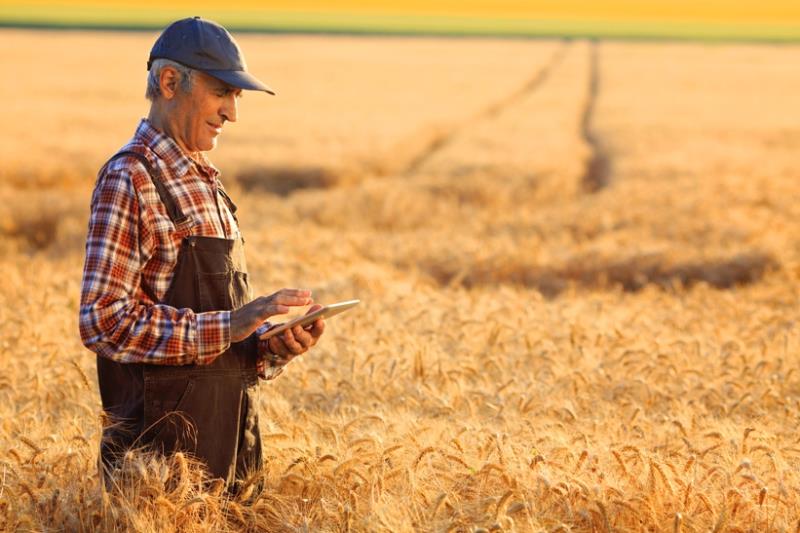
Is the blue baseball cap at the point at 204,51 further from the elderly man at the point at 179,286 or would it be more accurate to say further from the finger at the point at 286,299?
the finger at the point at 286,299

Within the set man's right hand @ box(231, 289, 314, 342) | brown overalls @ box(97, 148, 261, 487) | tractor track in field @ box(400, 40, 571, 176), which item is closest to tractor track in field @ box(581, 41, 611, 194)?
tractor track in field @ box(400, 40, 571, 176)

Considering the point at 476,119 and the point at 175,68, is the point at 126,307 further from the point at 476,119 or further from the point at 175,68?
the point at 476,119

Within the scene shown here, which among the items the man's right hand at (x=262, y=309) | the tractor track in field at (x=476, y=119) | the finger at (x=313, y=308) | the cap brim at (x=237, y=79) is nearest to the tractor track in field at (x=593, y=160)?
the tractor track in field at (x=476, y=119)

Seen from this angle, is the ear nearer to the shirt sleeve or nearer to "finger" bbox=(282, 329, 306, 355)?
the shirt sleeve

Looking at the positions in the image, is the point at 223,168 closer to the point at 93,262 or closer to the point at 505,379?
the point at 505,379

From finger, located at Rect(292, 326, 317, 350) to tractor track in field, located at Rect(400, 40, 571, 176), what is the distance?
14.7 m

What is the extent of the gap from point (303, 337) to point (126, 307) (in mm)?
620

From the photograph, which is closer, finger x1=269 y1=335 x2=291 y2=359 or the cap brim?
the cap brim

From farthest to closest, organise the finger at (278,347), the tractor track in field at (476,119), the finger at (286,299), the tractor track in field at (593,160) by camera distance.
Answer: the tractor track in field at (476,119) < the tractor track in field at (593,160) < the finger at (278,347) < the finger at (286,299)

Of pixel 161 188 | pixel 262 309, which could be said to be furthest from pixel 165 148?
pixel 262 309

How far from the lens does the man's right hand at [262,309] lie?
3188 millimetres

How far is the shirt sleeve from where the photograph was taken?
3184mm

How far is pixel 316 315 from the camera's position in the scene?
10.8ft

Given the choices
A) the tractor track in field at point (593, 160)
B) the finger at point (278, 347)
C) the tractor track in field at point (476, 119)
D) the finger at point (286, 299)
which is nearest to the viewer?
the finger at point (286, 299)
